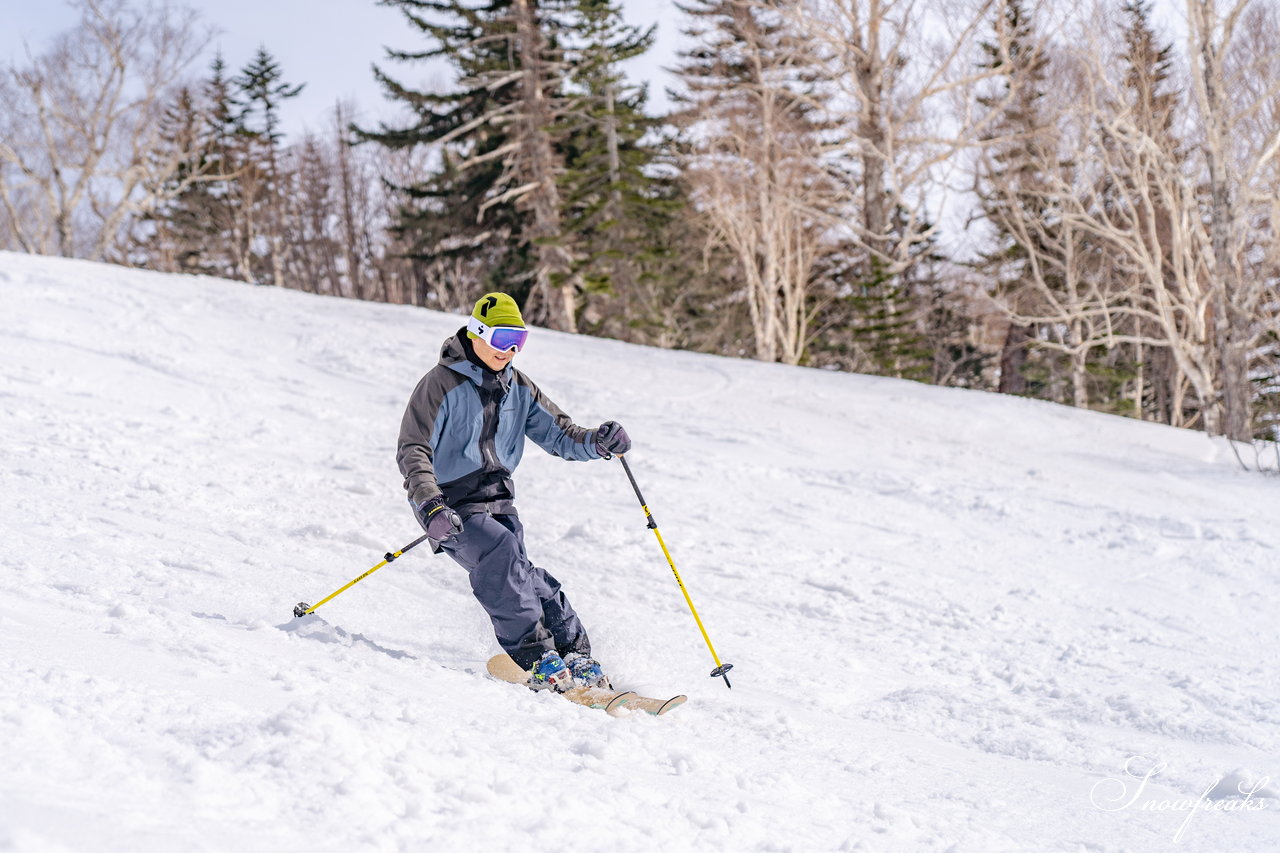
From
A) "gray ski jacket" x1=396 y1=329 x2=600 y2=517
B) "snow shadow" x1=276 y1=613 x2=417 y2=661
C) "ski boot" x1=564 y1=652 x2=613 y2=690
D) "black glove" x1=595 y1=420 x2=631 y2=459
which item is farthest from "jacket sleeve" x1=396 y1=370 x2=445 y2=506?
"ski boot" x1=564 y1=652 x2=613 y2=690

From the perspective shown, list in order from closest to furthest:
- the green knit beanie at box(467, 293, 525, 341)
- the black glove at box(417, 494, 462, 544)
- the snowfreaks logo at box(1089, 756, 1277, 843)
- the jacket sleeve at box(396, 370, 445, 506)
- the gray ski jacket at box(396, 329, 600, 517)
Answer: the snowfreaks logo at box(1089, 756, 1277, 843)
the black glove at box(417, 494, 462, 544)
the jacket sleeve at box(396, 370, 445, 506)
the gray ski jacket at box(396, 329, 600, 517)
the green knit beanie at box(467, 293, 525, 341)

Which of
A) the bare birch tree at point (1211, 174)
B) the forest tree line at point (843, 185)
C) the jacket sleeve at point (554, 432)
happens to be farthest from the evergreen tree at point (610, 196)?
the jacket sleeve at point (554, 432)

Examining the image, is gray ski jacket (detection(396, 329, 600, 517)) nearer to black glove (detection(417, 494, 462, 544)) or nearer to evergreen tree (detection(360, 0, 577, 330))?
black glove (detection(417, 494, 462, 544))

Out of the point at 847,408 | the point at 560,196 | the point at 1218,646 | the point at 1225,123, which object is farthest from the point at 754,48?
the point at 1218,646

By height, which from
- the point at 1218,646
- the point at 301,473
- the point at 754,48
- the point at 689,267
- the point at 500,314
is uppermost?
the point at 754,48

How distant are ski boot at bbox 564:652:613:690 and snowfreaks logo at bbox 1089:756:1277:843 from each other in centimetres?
182

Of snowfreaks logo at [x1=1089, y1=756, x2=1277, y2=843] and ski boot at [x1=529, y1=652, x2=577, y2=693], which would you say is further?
ski boot at [x1=529, y1=652, x2=577, y2=693]

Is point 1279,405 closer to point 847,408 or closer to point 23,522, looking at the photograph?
point 847,408

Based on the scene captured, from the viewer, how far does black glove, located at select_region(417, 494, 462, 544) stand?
130 inches

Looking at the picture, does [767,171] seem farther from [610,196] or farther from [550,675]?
[550,675]

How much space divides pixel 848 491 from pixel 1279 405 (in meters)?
20.3

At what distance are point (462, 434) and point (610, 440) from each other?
0.69 m

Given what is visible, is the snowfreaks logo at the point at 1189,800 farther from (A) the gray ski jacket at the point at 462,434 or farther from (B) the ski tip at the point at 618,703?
(A) the gray ski jacket at the point at 462,434

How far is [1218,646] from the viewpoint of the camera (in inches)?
192
